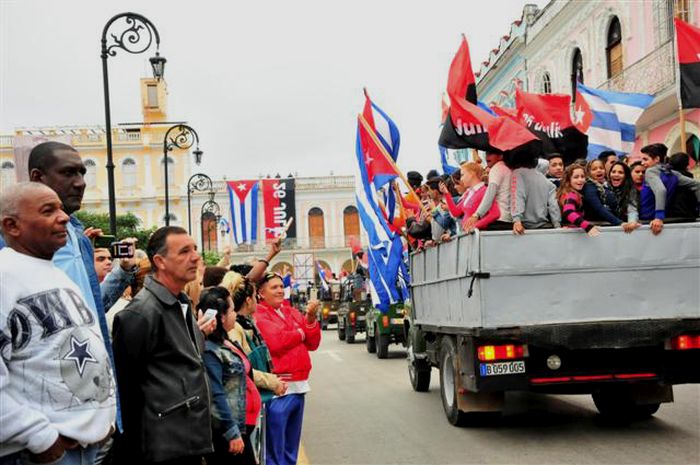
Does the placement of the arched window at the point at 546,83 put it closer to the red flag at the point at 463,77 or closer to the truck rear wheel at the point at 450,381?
the red flag at the point at 463,77

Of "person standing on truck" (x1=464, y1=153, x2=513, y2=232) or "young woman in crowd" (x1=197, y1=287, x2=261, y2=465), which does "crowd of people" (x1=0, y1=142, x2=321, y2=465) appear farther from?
"person standing on truck" (x1=464, y1=153, x2=513, y2=232)

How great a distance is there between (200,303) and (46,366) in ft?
7.34

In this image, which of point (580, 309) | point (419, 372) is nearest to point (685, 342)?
point (580, 309)

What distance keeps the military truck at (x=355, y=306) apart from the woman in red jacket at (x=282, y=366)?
1959 cm

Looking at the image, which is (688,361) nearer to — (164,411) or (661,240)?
(661,240)

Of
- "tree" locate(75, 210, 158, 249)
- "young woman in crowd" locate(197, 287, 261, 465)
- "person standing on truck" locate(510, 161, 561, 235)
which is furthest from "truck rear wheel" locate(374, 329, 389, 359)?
"tree" locate(75, 210, 158, 249)

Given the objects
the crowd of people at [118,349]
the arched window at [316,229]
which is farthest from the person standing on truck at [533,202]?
the arched window at [316,229]

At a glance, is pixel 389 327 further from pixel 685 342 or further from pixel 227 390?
pixel 227 390

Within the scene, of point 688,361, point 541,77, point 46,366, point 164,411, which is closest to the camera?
point 46,366

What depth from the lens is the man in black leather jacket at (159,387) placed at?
403cm

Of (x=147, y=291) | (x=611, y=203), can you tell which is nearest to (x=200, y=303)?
(x=147, y=291)

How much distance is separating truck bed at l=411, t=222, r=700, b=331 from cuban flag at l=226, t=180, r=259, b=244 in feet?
68.6

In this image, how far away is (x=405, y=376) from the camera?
1623 cm

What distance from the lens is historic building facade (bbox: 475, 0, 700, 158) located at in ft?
73.3
